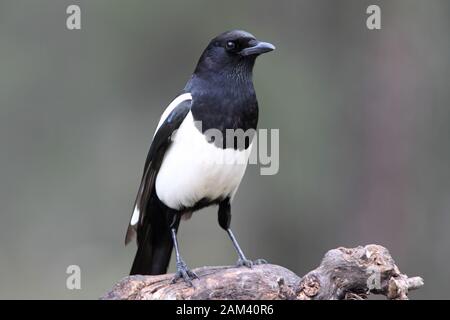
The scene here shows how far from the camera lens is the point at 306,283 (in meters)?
4.09

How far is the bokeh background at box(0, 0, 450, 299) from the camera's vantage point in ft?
24.9

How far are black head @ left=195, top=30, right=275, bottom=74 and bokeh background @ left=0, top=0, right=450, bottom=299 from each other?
293 cm

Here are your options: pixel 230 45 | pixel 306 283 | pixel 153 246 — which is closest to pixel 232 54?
pixel 230 45

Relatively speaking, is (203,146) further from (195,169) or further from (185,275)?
(185,275)

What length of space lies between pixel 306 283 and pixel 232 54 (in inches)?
57.5

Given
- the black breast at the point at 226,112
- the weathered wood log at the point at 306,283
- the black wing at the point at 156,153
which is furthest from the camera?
the black wing at the point at 156,153

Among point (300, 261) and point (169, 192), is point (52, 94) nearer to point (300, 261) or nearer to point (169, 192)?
point (300, 261)

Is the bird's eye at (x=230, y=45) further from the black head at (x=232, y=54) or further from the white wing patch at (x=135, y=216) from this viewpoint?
the white wing patch at (x=135, y=216)

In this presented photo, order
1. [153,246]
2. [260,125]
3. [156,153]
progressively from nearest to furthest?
[156,153] < [153,246] < [260,125]

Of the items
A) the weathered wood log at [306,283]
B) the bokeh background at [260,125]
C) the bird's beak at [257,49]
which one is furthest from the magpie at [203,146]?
the bokeh background at [260,125]

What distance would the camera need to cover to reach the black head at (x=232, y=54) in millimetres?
4887

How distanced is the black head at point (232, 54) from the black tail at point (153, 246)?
0.92 meters
